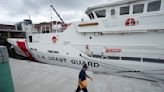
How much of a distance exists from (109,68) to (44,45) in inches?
154

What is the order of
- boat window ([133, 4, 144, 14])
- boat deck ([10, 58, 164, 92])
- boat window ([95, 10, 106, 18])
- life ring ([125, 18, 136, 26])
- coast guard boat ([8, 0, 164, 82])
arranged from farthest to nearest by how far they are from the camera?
boat window ([95, 10, 106, 18]), boat window ([133, 4, 144, 14]), life ring ([125, 18, 136, 26]), coast guard boat ([8, 0, 164, 82]), boat deck ([10, 58, 164, 92])

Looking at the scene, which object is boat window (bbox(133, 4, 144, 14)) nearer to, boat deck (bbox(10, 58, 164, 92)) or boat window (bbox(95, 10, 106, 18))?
boat window (bbox(95, 10, 106, 18))

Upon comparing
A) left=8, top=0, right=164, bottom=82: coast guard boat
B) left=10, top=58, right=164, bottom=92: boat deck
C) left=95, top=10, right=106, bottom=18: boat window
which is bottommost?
left=10, top=58, right=164, bottom=92: boat deck

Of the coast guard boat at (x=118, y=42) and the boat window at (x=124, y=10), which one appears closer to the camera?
the coast guard boat at (x=118, y=42)

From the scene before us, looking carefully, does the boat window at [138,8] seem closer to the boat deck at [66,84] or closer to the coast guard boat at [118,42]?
the coast guard boat at [118,42]

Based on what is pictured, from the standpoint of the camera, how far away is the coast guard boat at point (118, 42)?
212 inches

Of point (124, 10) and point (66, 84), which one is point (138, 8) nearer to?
point (124, 10)

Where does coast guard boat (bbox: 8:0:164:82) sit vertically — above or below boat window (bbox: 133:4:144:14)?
below

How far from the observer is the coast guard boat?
17.6ft

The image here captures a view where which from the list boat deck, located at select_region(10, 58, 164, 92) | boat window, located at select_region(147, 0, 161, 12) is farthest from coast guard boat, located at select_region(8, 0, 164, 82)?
boat deck, located at select_region(10, 58, 164, 92)

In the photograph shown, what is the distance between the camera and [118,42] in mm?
6195

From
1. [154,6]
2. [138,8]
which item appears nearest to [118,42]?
[138,8]

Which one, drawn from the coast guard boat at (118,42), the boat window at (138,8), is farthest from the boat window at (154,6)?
the boat window at (138,8)

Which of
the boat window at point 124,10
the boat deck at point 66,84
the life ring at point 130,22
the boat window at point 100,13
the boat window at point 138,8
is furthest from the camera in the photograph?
the boat window at point 100,13
